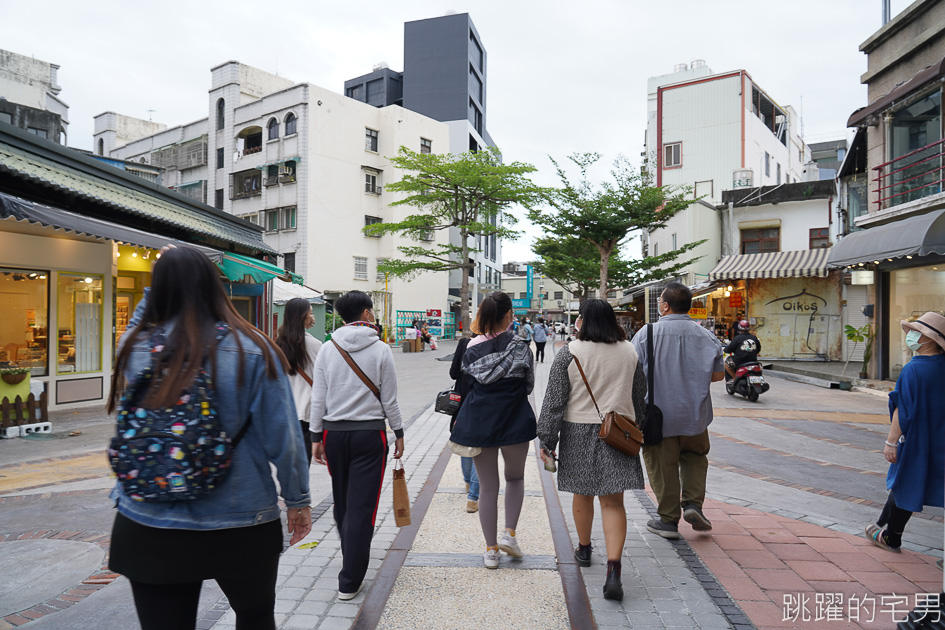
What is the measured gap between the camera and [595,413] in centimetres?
341

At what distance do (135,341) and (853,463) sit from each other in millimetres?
7657

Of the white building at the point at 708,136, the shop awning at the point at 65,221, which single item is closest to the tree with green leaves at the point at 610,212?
the white building at the point at 708,136

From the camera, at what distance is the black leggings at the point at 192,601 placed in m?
1.79

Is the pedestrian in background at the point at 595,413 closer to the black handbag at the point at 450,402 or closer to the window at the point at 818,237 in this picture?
the black handbag at the point at 450,402

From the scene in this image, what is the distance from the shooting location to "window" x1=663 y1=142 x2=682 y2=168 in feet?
105

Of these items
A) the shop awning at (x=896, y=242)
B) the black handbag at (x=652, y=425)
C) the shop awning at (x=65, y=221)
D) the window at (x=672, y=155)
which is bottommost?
the black handbag at (x=652, y=425)

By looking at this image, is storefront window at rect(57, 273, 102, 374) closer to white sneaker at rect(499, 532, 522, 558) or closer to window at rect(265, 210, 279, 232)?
white sneaker at rect(499, 532, 522, 558)

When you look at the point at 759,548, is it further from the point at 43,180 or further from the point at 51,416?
the point at 51,416

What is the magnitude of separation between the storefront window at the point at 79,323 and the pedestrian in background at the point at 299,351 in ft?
26.2

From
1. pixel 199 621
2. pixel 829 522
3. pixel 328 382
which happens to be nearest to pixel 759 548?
pixel 829 522

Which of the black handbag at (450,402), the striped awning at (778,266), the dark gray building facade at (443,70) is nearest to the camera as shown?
the black handbag at (450,402)

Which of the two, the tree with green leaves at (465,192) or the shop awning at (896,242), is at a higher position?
the tree with green leaves at (465,192)

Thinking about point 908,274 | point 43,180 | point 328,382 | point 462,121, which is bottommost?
point 328,382

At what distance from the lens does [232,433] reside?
1.84m
